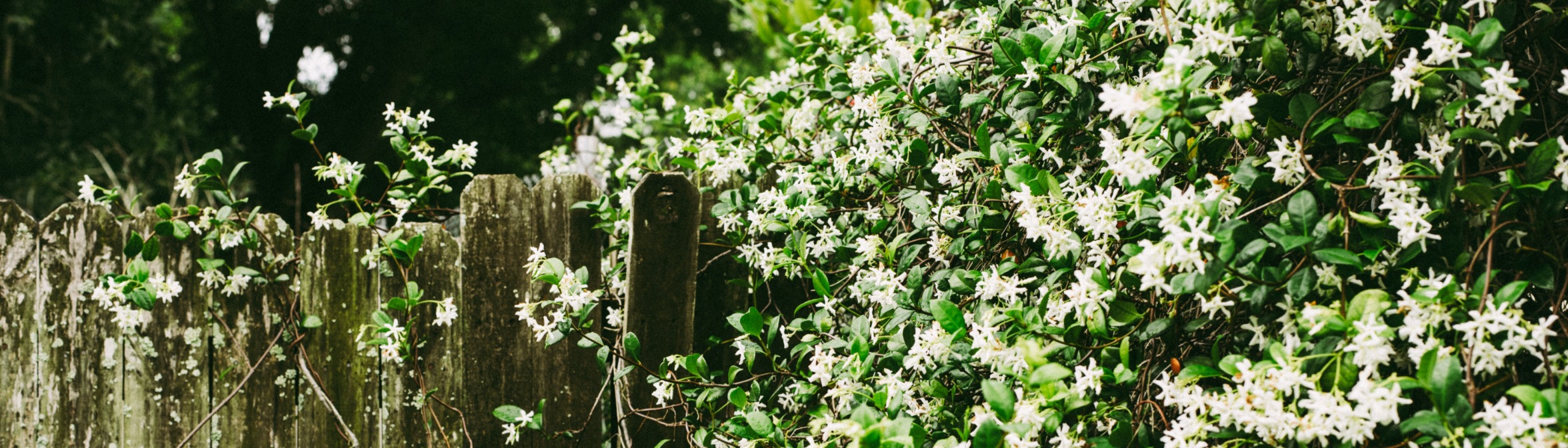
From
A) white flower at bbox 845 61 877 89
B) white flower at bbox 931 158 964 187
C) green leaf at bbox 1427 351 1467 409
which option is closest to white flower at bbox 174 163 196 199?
white flower at bbox 845 61 877 89

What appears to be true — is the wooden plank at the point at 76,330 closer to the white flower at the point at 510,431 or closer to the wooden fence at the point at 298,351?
the wooden fence at the point at 298,351

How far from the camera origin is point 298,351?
1.84 m

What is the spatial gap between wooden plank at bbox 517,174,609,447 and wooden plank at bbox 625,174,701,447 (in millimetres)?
222

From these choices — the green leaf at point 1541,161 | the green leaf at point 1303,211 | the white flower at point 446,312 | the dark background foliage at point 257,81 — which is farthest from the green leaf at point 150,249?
the dark background foliage at point 257,81

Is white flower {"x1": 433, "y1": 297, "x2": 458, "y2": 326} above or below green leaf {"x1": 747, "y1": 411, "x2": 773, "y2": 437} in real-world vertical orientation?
above

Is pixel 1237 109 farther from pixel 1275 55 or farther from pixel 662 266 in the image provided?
pixel 662 266

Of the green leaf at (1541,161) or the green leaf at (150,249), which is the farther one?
the green leaf at (150,249)

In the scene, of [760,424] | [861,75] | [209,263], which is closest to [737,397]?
[760,424]

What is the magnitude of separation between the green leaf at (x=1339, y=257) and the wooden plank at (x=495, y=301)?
147cm

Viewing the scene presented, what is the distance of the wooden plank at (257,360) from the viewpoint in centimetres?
183

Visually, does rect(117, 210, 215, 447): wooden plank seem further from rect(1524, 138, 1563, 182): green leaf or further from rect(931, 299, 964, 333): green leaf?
rect(1524, 138, 1563, 182): green leaf

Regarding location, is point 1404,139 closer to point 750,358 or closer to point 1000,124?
point 1000,124

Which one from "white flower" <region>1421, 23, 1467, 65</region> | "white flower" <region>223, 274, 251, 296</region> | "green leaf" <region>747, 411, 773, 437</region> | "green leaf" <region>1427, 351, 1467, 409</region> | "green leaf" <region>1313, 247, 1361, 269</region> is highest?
"white flower" <region>1421, 23, 1467, 65</region>

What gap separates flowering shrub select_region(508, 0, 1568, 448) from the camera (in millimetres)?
927
